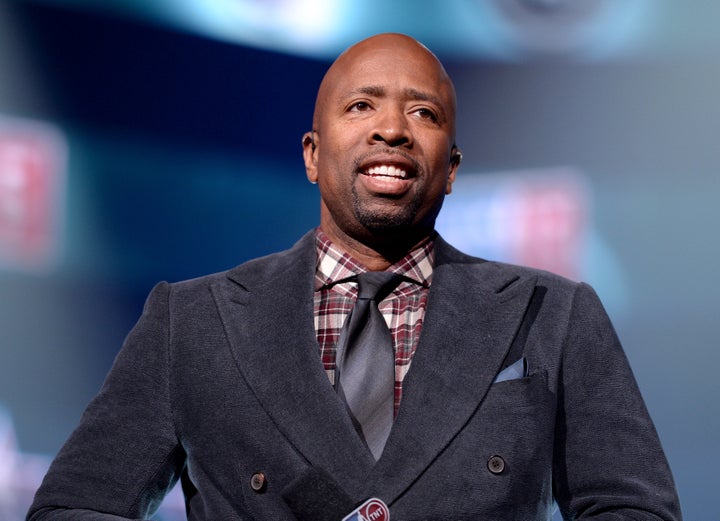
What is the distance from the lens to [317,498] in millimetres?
1501

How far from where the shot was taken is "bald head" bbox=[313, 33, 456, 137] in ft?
6.24

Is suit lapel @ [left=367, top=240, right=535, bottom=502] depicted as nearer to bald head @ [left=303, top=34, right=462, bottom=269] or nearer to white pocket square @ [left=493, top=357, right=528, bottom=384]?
white pocket square @ [left=493, top=357, right=528, bottom=384]

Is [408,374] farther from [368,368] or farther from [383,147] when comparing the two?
[383,147]

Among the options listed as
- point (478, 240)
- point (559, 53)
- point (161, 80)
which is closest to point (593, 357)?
point (478, 240)

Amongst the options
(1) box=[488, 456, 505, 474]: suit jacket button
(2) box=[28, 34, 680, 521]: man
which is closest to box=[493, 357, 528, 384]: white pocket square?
(2) box=[28, 34, 680, 521]: man

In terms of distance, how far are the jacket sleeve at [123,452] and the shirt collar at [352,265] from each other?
0.31 metres

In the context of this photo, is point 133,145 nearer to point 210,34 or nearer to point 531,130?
point 210,34

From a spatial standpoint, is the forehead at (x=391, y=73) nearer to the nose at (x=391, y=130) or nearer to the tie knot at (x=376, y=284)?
the nose at (x=391, y=130)

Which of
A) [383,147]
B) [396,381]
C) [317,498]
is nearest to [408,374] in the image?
[396,381]

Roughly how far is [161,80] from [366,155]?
139cm

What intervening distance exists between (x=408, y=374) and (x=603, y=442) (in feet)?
1.07

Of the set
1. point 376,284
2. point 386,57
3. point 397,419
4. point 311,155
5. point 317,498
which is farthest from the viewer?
point 311,155

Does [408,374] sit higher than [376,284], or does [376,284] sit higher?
[376,284]

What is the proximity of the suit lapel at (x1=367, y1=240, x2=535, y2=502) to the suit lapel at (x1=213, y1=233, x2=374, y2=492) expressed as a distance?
0.06 m
